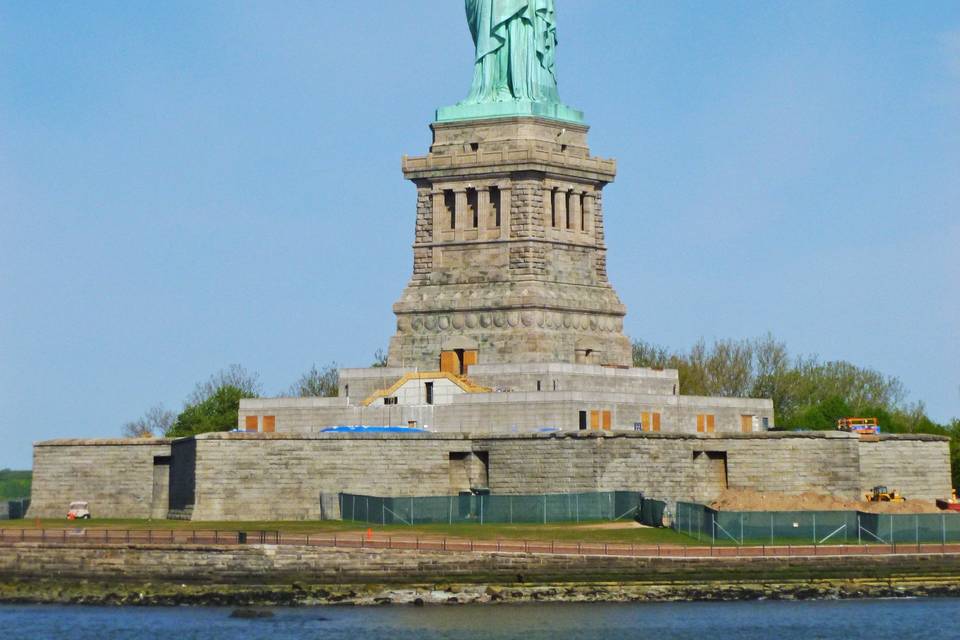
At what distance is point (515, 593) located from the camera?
73.9 meters

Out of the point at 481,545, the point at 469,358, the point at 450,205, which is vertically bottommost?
the point at 481,545

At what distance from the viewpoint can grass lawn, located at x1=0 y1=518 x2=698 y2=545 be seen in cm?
7931

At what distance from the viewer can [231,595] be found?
75000 mm

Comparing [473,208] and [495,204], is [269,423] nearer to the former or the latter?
[473,208]

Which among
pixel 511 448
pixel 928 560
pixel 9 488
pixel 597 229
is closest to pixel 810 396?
pixel 597 229

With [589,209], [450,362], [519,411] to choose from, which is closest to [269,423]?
[450,362]

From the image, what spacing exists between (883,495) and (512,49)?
81.2 ft

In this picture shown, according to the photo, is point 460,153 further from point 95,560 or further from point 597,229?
point 95,560

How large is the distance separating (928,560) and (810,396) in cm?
4456

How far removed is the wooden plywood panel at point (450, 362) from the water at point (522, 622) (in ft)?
79.4

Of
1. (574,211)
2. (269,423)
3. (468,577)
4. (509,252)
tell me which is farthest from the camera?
(574,211)

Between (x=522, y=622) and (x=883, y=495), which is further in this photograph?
(x=883, y=495)

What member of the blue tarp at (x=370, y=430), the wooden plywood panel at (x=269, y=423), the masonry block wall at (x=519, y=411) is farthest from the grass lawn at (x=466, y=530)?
the wooden plywood panel at (x=269, y=423)

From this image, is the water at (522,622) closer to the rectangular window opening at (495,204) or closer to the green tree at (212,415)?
the rectangular window opening at (495,204)
